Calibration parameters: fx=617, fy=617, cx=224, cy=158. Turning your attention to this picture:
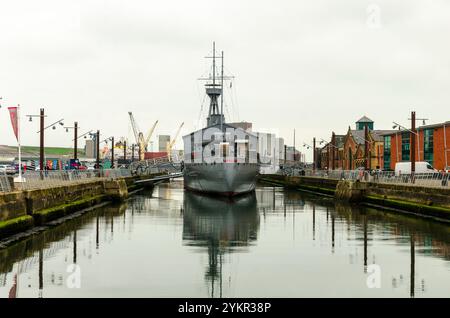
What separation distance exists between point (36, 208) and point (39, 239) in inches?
221

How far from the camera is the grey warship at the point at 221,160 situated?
221 ft

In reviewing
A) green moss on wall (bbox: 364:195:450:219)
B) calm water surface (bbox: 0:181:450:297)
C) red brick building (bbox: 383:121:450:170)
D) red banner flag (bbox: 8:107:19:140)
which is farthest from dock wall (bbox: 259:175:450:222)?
red banner flag (bbox: 8:107:19:140)

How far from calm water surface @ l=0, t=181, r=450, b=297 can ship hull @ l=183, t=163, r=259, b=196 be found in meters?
23.7

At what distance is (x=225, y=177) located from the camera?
219 feet

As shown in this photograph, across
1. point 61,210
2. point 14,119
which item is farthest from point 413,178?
point 14,119

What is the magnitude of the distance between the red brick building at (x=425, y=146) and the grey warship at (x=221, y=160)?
27.0 m

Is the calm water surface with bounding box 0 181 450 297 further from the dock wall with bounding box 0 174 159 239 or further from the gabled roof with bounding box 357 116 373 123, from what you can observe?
the gabled roof with bounding box 357 116 373 123

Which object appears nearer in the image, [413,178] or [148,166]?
[413,178]

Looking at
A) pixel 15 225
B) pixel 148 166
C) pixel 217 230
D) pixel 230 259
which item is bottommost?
pixel 230 259

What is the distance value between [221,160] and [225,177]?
11.6 feet

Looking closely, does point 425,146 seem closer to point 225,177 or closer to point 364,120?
point 225,177

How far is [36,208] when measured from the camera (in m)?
34.9

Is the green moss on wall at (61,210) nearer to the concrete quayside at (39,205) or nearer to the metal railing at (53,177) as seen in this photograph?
the concrete quayside at (39,205)
